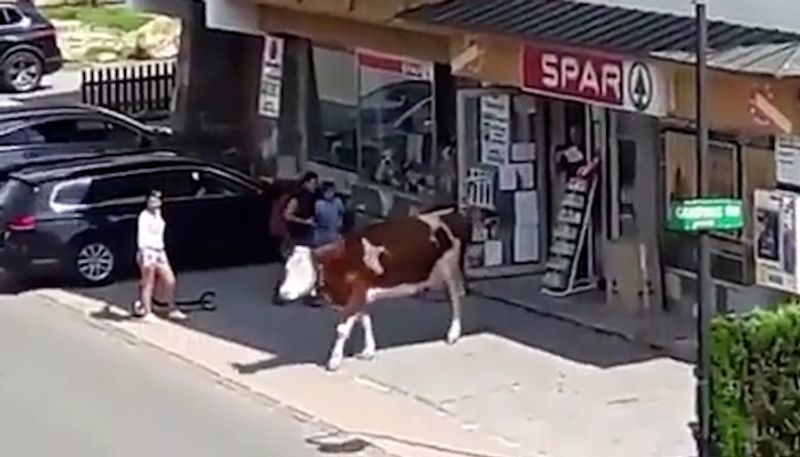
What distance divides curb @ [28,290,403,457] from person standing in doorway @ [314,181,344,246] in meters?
2.29

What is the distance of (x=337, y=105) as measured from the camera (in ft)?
99.3

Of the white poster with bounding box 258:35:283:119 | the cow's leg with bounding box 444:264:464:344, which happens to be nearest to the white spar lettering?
the cow's leg with bounding box 444:264:464:344

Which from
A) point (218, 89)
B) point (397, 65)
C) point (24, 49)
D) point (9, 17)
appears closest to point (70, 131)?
point (218, 89)

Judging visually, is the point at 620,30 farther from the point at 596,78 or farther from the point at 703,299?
the point at 703,299

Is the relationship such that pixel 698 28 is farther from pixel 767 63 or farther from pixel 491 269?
pixel 491 269

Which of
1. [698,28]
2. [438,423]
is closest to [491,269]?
[438,423]

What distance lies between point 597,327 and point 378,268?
98.4 inches

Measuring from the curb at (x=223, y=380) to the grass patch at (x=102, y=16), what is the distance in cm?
2588

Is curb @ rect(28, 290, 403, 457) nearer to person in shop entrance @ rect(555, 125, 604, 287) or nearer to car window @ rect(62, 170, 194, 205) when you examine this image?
car window @ rect(62, 170, 194, 205)

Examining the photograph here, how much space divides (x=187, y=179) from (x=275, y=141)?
433 cm

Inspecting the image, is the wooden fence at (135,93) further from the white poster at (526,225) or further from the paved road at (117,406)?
the paved road at (117,406)

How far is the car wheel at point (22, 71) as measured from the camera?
1711 inches

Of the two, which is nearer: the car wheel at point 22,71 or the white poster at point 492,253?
the white poster at point 492,253

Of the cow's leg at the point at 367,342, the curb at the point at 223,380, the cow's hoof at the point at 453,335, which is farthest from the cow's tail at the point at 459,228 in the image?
the curb at the point at 223,380
